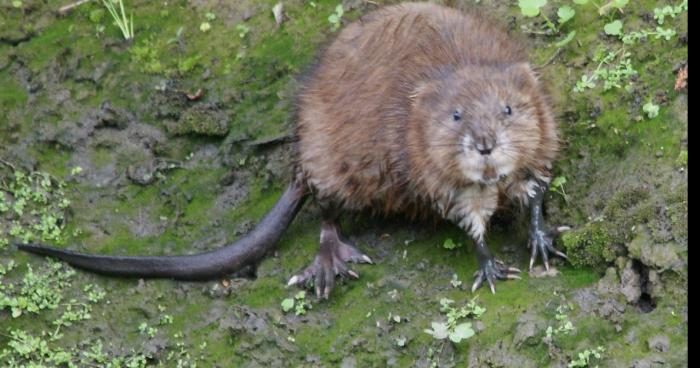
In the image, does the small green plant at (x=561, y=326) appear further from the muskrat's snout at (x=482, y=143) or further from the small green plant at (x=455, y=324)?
the muskrat's snout at (x=482, y=143)

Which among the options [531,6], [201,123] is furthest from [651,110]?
[201,123]

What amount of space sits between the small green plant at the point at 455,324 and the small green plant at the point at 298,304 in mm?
730

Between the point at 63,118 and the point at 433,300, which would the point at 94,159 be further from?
the point at 433,300

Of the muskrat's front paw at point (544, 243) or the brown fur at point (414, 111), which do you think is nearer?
the brown fur at point (414, 111)

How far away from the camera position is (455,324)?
5191 millimetres

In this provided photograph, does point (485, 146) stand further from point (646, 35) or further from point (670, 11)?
point (670, 11)

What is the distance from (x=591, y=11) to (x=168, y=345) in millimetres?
2832

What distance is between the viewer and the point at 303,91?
6.15 meters

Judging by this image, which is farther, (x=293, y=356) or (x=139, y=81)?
(x=139, y=81)

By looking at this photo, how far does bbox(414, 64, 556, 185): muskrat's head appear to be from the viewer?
507 cm

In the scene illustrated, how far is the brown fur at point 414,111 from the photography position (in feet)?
17.1

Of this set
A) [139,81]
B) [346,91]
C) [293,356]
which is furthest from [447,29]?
[139,81]

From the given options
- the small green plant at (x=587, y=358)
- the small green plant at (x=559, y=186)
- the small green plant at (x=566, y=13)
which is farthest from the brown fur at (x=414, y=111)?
the small green plant at (x=587, y=358)

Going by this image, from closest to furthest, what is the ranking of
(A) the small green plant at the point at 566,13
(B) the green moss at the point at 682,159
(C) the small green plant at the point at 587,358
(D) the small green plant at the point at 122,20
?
(C) the small green plant at the point at 587,358 < (B) the green moss at the point at 682,159 < (A) the small green plant at the point at 566,13 < (D) the small green plant at the point at 122,20
